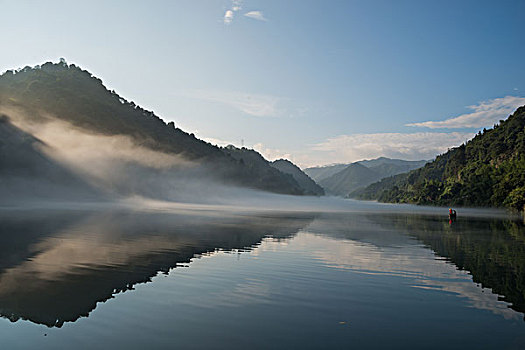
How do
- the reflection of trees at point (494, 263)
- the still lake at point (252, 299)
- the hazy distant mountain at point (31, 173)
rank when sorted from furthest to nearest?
the hazy distant mountain at point (31, 173)
the reflection of trees at point (494, 263)
the still lake at point (252, 299)

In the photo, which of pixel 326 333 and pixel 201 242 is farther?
pixel 201 242

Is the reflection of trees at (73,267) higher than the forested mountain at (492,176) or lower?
lower

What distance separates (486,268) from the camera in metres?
16.9

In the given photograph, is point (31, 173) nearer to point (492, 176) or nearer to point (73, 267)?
point (73, 267)

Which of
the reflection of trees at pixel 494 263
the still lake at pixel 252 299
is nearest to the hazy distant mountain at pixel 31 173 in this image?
the still lake at pixel 252 299

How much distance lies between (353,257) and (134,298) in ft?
40.6

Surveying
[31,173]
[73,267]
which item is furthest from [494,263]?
[31,173]

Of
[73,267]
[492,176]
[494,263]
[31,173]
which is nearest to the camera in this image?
[73,267]

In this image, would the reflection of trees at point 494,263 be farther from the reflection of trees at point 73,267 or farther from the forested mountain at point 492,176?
the forested mountain at point 492,176

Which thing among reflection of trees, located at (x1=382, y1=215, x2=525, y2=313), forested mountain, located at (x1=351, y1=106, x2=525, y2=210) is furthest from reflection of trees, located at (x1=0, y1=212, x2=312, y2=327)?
forested mountain, located at (x1=351, y1=106, x2=525, y2=210)

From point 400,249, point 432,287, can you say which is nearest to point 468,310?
point 432,287

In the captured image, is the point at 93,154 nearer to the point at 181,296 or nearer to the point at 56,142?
Answer: the point at 56,142

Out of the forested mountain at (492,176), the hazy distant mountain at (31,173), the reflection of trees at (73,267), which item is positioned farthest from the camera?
the hazy distant mountain at (31,173)

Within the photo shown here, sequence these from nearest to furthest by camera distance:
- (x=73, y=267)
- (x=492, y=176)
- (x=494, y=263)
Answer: (x=73, y=267), (x=494, y=263), (x=492, y=176)
